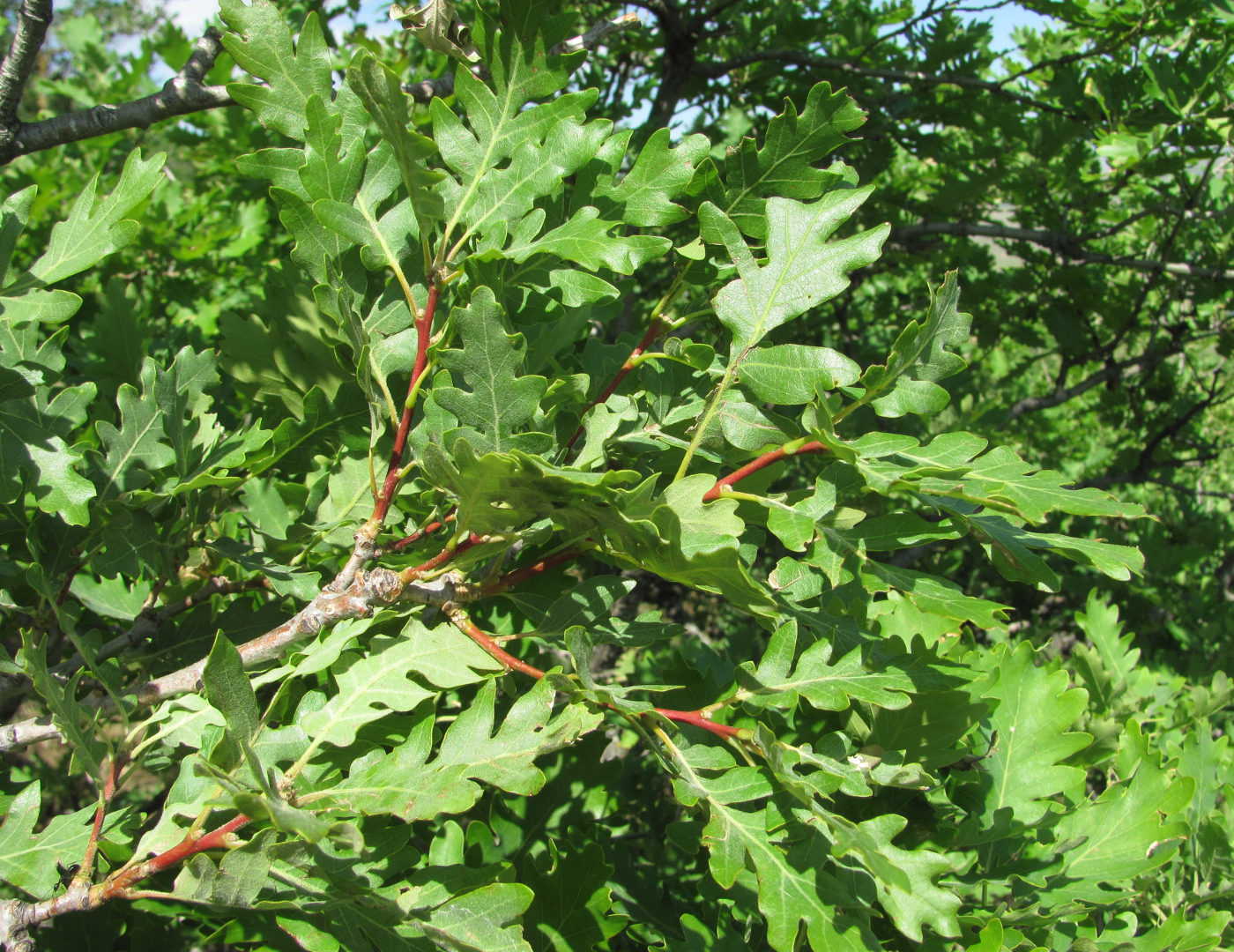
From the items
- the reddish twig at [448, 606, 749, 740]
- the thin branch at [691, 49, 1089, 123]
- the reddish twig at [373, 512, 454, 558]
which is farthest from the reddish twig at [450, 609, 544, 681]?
the thin branch at [691, 49, 1089, 123]

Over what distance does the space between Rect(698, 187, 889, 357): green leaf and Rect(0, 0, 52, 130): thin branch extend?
120 centimetres

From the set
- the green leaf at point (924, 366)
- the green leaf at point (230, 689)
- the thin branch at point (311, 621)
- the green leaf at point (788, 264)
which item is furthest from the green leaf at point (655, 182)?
the green leaf at point (230, 689)

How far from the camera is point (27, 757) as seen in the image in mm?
3701

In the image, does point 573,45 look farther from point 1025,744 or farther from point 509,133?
point 1025,744

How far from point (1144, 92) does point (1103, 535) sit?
2093 millimetres

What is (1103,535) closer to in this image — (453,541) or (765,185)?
(765,185)

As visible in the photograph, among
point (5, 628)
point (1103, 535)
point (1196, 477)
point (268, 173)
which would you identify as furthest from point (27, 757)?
point (1196, 477)

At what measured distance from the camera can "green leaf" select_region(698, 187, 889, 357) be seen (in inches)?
47.9

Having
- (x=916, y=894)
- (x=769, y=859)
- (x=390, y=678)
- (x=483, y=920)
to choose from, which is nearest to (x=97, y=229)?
(x=390, y=678)

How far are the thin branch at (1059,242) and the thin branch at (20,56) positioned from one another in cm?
279

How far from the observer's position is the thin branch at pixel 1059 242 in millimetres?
3443

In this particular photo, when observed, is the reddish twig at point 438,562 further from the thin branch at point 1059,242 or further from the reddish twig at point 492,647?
the thin branch at point 1059,242

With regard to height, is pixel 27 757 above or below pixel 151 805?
below

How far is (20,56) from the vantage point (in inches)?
58.9
